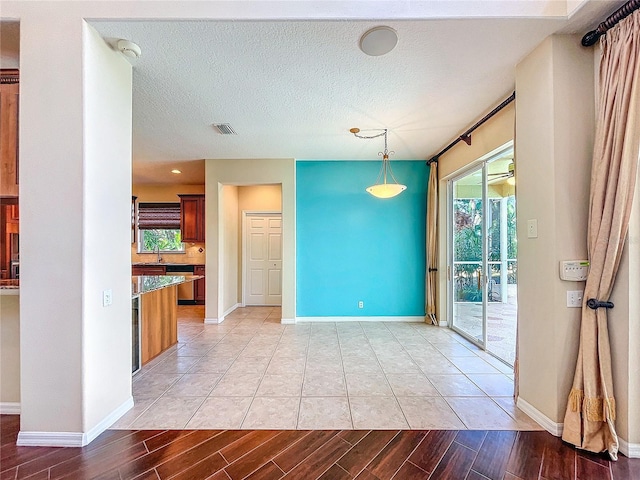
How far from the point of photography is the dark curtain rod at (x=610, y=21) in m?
1.75

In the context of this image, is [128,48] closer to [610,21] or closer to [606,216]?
[610,21]

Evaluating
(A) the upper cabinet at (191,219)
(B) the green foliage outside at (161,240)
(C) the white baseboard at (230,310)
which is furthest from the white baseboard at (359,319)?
(B) the green foliage outside at (161,240)

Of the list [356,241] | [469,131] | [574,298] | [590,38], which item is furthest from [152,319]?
[590,38]

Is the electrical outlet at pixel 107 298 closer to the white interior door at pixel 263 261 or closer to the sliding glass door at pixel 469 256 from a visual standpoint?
the sliding glass door at pixel 469 256

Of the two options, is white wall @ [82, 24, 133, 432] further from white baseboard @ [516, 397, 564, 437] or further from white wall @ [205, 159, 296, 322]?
white baseboard @ [516, 397, 564, 437]

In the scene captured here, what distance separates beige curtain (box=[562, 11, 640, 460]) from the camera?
1.77 m

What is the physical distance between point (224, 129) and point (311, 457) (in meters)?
3.57

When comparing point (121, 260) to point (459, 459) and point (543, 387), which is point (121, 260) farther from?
point (543, 387)

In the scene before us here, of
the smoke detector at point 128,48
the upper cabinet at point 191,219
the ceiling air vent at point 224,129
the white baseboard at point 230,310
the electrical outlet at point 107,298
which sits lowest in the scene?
the white baseboard at point 230,310

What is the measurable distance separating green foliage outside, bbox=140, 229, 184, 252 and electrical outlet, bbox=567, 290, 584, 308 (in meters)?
7.34

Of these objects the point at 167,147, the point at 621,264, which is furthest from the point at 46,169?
the point at 621,264

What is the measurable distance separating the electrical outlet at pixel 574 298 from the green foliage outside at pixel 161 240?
7.34 meters

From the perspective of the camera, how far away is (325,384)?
2.83 m

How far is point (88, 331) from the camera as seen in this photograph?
1.99 meters
